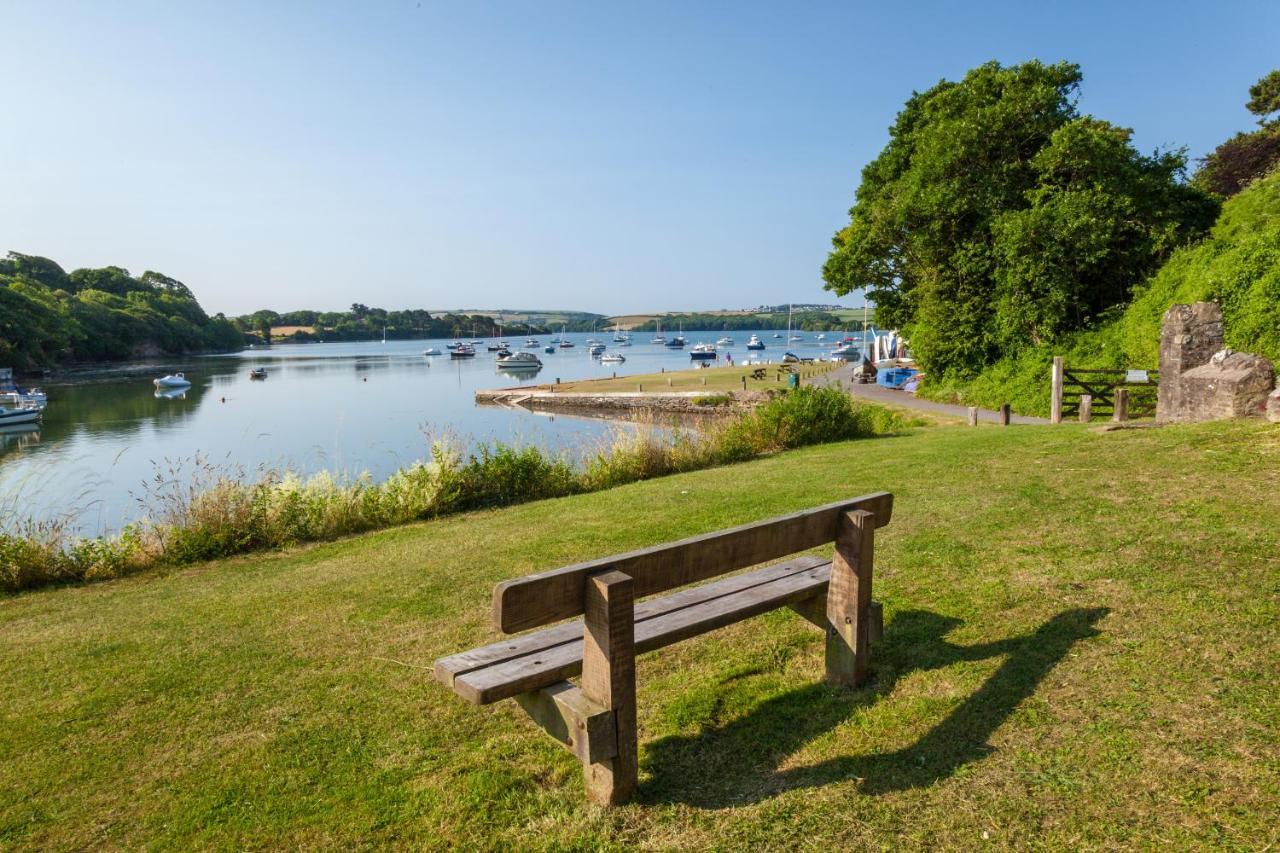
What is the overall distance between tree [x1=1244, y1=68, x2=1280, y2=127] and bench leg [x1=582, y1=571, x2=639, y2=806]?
161 ft

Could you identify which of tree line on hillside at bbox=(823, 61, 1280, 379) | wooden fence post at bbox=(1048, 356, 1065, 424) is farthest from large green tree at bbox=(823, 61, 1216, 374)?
wooden fence post at bbox=(1048, 356, 1065, 424)

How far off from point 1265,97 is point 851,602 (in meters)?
49.2

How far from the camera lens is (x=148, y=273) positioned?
156m

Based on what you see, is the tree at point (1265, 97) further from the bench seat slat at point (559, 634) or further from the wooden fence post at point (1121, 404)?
the bench seat slat at point (559, 634)

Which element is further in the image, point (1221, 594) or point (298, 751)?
point (1221, 594)

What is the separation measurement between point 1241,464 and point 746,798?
7.42 m

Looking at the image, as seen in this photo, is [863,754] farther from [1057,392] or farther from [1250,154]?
[1250,154]

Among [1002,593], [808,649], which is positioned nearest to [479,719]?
[808,649]

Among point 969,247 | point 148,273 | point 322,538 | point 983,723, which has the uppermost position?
point 148,273

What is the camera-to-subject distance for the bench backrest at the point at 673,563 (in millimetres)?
2605

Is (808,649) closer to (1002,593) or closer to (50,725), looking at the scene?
(1002,593)

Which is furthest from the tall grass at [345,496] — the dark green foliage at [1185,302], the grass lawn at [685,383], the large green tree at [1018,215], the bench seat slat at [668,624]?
the grass lawn at [685,383]

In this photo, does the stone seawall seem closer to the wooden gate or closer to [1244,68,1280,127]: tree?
the wooden gate

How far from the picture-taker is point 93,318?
98250 millimetres
